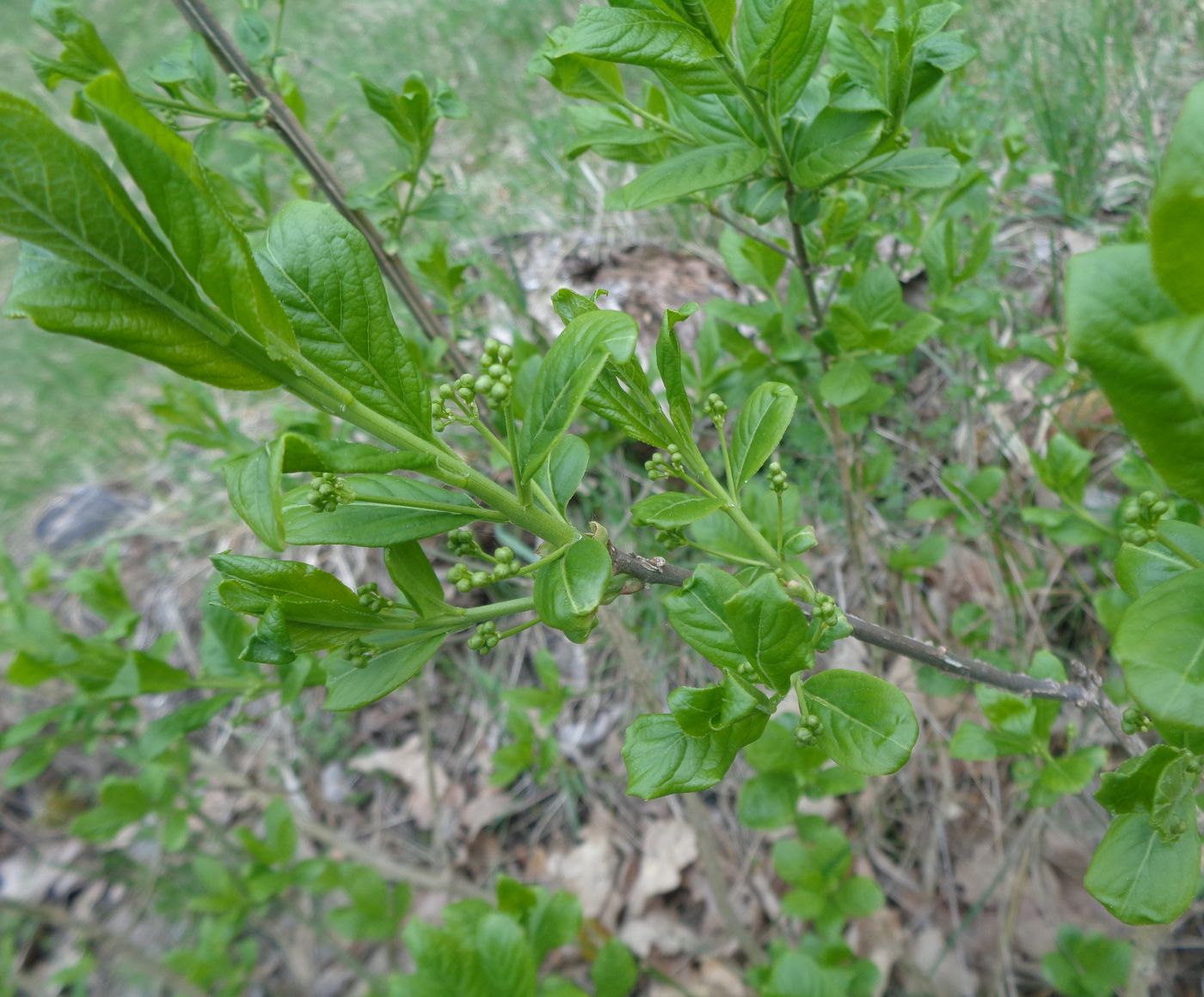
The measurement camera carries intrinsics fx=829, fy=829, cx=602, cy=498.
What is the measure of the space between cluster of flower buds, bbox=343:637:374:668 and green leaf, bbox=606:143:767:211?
61 cm

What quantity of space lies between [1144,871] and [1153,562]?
0.97ft

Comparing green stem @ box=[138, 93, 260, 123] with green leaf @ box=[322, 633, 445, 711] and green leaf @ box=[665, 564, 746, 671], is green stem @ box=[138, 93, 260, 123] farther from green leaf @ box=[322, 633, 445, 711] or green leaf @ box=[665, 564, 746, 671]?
green leaf @ box=[665, 564, 746, 671]

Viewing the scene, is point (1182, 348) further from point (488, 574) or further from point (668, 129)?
point (668, 129)

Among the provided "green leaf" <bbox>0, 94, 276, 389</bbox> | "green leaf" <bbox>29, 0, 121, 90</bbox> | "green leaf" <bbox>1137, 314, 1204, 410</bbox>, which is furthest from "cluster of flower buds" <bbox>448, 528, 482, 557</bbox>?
"green leaf" <bbox>29, 0, 121, 90</bbox>

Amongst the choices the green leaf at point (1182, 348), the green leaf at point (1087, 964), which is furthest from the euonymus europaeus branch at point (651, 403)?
the green leaf at point (1087, 964)

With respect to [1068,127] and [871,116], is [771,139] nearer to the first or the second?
[871,116]

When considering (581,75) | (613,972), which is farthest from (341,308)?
(613,972)

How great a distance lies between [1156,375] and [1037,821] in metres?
1.60

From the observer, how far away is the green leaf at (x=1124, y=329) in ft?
1.73

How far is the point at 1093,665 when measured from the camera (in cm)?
206

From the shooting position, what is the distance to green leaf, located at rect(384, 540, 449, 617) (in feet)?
2.76

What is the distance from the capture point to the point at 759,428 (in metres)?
0.92

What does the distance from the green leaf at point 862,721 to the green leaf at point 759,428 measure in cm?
24

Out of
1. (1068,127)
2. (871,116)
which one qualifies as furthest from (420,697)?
(1068,127)
